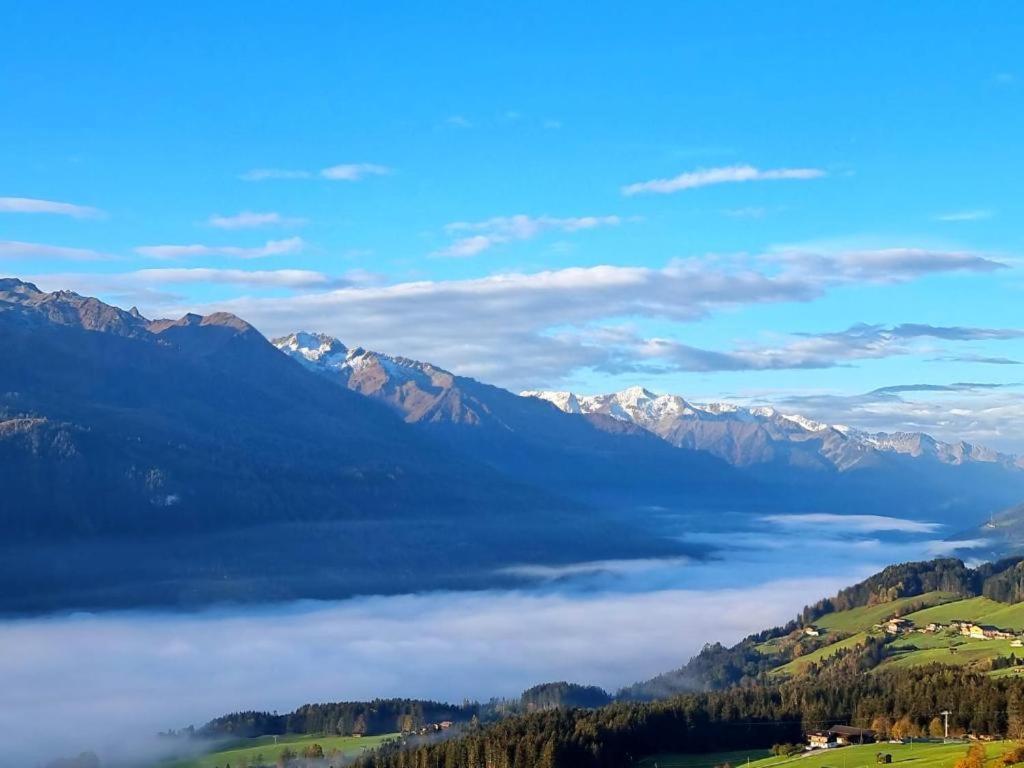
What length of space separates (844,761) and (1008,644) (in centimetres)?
10191

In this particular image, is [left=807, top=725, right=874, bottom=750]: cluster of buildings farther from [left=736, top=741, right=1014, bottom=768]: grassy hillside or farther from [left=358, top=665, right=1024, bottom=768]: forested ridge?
[left=736, top=741, right=1014, bottom=768]: grassy hillside

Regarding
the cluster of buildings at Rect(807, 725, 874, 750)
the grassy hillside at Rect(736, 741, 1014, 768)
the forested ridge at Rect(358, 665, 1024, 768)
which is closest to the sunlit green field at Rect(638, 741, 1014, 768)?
the grassy hillside at Rect(736, 741, 1014, 768)

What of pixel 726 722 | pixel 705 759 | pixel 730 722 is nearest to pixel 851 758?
pixel 705 759

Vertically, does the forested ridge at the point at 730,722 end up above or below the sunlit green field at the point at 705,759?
above

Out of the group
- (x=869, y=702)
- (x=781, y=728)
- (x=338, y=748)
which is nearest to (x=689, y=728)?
(x=781, y=728)

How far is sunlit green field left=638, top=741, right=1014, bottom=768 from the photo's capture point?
102 m

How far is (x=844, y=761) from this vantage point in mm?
110688

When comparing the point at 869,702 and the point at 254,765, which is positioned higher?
the point at 869,702

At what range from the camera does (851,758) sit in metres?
113

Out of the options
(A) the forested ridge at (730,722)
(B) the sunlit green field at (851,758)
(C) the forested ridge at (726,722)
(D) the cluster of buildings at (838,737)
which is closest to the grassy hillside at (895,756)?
(B) the sunlit green field at (851,758)

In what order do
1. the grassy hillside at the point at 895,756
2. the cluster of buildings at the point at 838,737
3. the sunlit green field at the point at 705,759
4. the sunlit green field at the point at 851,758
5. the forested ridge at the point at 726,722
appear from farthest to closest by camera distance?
1. the cluster of buildings at the point at 838,737
2. the forested ridge at the point at 726,722
3. the sunlit green field at the point at 705,759
4. the sunlit green field at the point at 851,758
5. the grassy hillside at the point at 895,756

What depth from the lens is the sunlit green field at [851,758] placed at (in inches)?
4031

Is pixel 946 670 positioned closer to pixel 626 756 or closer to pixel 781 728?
pixel 781 728

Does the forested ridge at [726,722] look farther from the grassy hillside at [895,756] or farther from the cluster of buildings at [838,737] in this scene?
the grassy hillside at [895,756]
